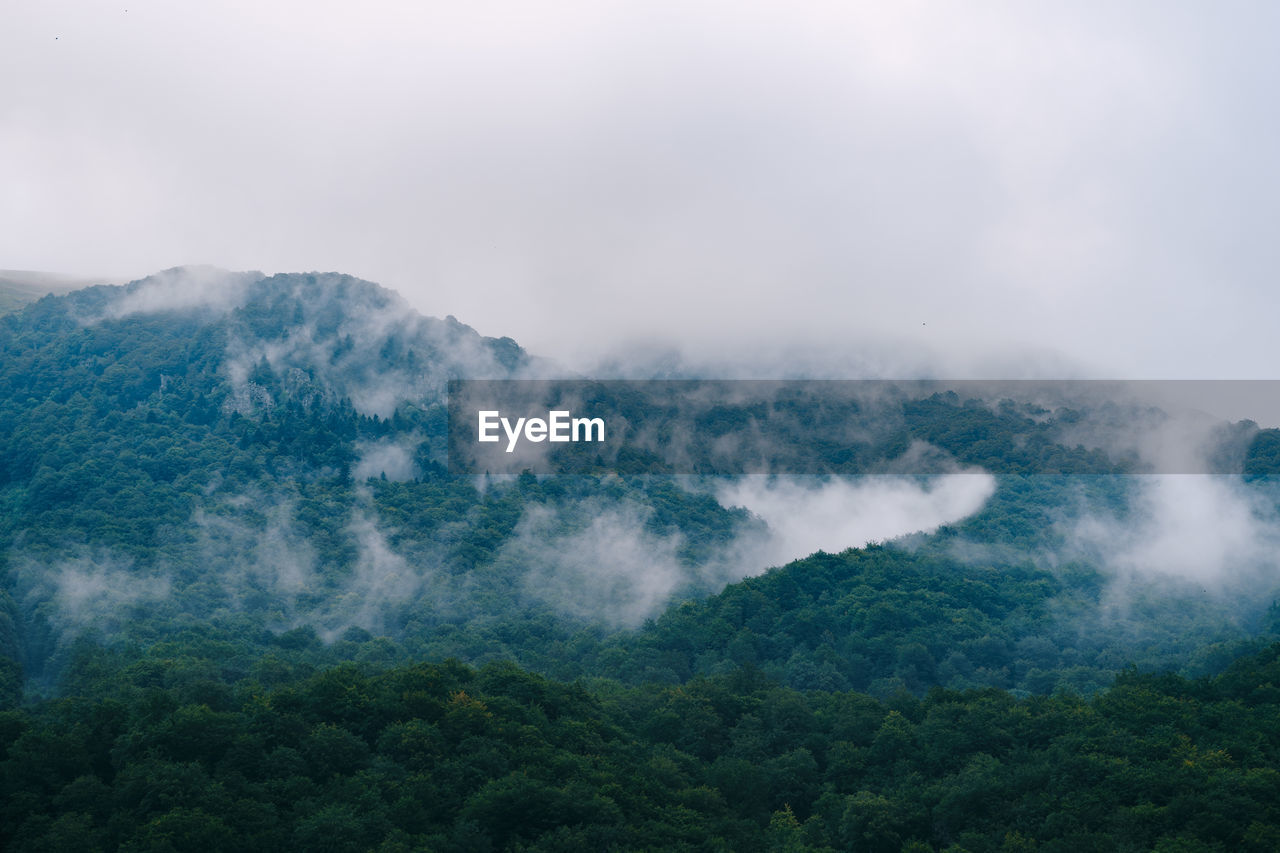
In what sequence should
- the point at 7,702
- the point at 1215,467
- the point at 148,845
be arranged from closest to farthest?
the point at 148,845, the point at 7,702, the point at 1215,467

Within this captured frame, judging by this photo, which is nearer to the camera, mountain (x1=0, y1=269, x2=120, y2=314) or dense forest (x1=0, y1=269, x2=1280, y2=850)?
dense forest (x1=0, y1=269, x2=1280, y2=850)

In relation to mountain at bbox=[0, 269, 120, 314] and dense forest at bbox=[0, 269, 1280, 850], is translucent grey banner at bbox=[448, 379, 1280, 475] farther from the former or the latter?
mountain at bbox=[0, 269, 120, 314]

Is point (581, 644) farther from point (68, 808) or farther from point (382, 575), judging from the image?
point (68, 808)

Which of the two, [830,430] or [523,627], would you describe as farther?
[830,430]

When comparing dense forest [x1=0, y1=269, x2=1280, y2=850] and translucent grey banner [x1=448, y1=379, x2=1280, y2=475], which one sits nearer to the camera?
dense forest [x1=0, y1=269, x2=1280, y2=850]

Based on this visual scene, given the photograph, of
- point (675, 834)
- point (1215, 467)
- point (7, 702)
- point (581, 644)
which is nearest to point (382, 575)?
point (581, 644)

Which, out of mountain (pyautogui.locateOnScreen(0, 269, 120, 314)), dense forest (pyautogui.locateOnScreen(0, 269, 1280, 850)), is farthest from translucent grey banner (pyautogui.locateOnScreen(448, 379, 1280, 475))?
mountain (pyautogui.locateOnScreen(0, 269, 120, 314))
